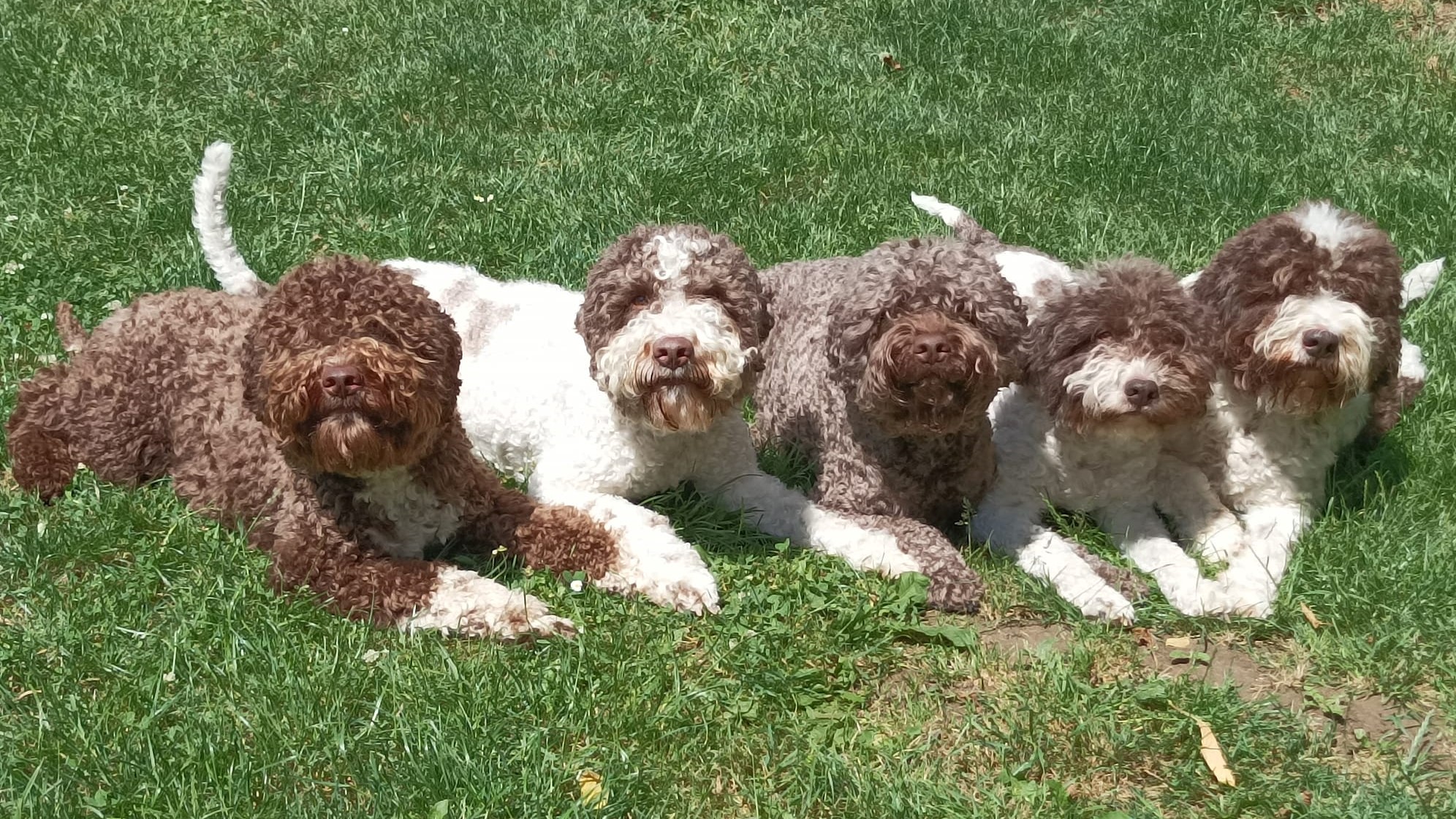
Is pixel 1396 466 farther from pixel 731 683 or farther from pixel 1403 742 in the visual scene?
pixel 731 683

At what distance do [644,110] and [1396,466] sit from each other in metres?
4.61

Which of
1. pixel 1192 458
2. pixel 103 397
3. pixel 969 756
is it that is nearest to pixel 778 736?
pixel 969 756

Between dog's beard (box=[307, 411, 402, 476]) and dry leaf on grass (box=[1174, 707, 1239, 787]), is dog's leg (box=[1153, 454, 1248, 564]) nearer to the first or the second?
dry leaf on grass (box=[1174, 707, 1239, 787])

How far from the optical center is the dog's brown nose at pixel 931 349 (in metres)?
4.23

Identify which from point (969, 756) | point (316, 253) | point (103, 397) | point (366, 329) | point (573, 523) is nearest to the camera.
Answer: point (969, 756)

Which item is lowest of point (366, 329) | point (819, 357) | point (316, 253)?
point (316, 253)

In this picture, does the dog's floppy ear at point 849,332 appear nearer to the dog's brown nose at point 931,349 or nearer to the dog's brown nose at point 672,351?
the dog's brown nose at point 931,349

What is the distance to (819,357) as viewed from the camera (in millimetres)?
5094

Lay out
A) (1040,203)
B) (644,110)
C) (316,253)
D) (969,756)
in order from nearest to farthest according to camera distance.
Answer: (969,756) → (316,253) → (1040,203) → (644,110)

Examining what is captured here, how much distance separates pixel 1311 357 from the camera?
4.39 meters

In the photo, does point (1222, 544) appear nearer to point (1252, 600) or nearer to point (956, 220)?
point (1252, 600)

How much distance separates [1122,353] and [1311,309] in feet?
2.09

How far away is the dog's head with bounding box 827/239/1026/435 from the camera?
4277mm

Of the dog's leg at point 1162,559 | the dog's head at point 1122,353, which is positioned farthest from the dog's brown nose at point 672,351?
the dog's leg at point 1162,559
